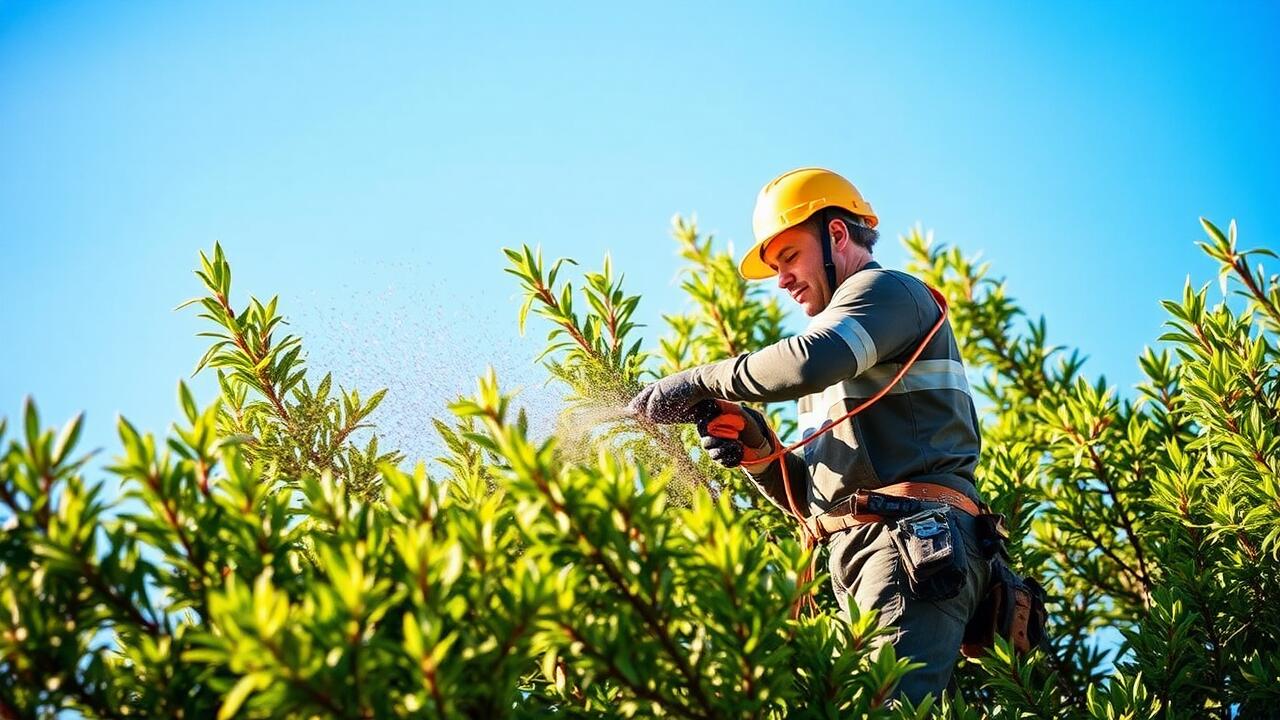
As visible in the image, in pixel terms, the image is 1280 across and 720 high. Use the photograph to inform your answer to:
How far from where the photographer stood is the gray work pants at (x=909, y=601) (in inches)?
163

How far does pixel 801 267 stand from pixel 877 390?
0.78 meters

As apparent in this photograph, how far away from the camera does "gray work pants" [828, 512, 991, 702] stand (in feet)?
13.6

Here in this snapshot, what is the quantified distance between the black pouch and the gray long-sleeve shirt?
0.29 metres

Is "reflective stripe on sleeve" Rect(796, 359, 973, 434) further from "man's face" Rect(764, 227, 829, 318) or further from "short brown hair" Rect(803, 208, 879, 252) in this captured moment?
"short brown hair" Rect(803, 208, 879, 252)

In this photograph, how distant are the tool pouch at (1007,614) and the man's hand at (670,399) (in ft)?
4.16

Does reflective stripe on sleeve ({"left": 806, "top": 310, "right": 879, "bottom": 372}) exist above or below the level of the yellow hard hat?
below

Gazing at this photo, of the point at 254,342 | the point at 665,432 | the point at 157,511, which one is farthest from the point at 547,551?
the point at 665,432

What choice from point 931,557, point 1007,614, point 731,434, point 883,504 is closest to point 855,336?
point 883,504

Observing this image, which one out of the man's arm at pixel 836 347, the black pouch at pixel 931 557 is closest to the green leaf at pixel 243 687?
the man's arm at pixel 836 347

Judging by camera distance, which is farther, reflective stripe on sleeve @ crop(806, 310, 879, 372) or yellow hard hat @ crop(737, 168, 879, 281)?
yellow hard hat @ crop(737, 168, 879, 281)

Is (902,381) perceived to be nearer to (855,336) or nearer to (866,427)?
(866,427)

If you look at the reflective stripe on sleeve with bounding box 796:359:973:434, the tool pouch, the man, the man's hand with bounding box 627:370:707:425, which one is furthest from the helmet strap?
the tool pouch

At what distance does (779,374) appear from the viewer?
4203 millimetres

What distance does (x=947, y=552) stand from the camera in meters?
4.13
